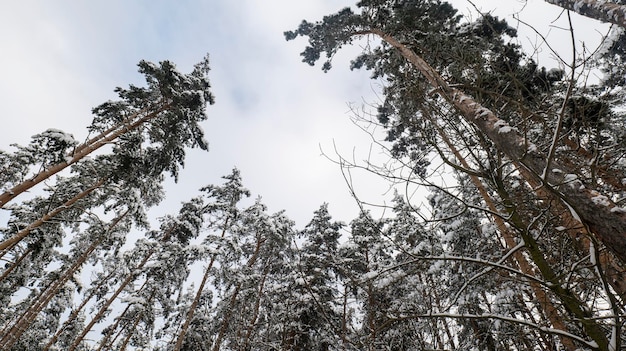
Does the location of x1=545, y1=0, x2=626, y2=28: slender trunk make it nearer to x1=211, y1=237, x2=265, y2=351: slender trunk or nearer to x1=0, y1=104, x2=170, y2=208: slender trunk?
x1=0, y1=104, x2=170, y2=208: slender trunk

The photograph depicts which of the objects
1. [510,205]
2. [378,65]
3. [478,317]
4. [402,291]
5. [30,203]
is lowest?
[478,317]

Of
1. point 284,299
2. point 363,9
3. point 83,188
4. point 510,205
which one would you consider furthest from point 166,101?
point 510,205

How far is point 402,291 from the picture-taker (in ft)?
37.7

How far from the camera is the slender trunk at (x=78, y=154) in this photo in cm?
835

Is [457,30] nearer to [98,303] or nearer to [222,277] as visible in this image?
[222,277]

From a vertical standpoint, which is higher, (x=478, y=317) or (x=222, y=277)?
(x=222, y=277)

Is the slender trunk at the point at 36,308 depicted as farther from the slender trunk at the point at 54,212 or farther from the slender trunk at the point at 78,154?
the slender trunk at the point at 78,154

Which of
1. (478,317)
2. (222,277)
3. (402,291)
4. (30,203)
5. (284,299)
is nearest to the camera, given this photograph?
(478,317)

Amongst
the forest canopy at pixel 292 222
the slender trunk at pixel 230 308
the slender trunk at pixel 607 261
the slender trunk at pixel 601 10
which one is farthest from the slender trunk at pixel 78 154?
the slender trunk at pixel 601 10

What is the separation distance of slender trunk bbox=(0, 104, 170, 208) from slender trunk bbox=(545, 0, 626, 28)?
504 inches

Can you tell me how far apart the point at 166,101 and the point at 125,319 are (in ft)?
36.6

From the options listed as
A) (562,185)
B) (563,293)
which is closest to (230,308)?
(562,185)

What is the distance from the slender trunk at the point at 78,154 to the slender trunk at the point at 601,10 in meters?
12.8

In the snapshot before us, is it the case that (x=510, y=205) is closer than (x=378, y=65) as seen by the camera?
Yes
